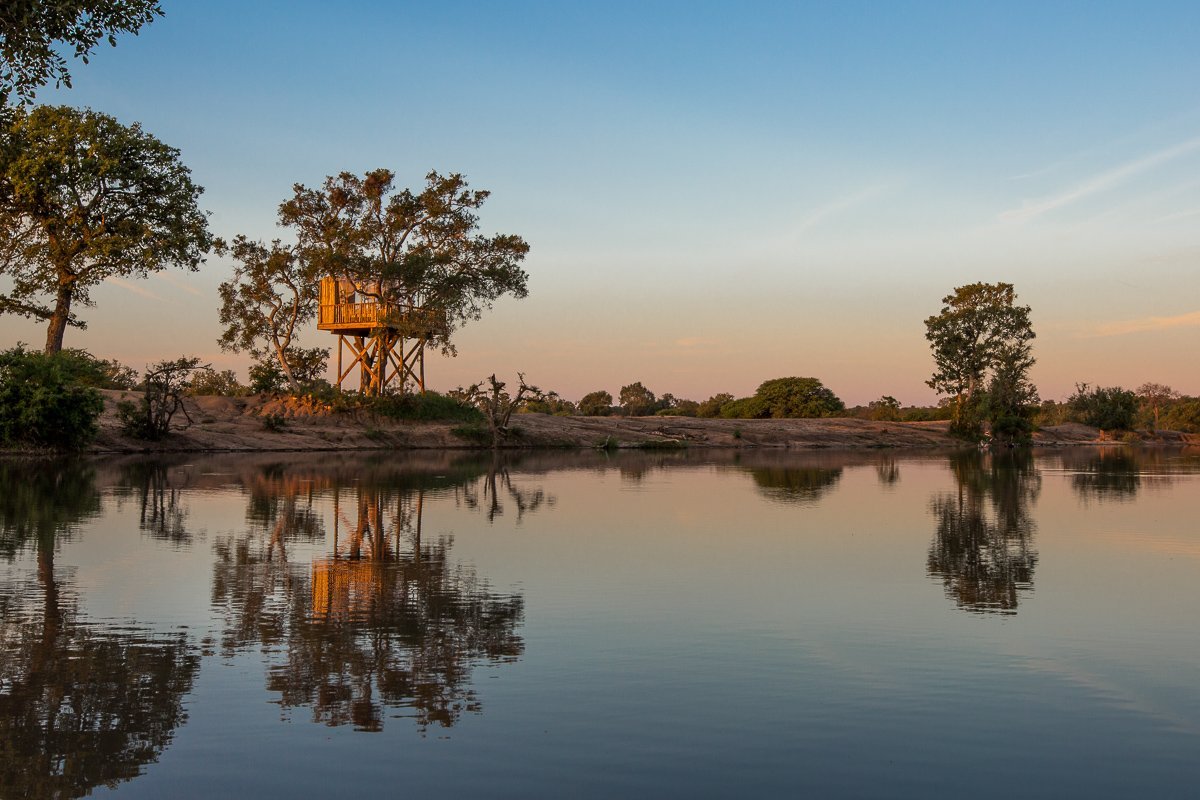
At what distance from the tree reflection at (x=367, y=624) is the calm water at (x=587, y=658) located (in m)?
0.04

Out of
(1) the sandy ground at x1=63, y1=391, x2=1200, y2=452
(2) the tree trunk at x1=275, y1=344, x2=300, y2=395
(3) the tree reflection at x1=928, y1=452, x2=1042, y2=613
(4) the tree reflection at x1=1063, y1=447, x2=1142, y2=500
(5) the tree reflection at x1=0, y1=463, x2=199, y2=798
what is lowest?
(5) the tree reflection at x1=0, y1=463, x2=199, y2=798

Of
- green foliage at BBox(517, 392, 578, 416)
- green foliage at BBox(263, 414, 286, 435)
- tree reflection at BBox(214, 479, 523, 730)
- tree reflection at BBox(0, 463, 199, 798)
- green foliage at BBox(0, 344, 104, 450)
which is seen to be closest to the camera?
tree reflection at BBox(0, 463, 199, 798)

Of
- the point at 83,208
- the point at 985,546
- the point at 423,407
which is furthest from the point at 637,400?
the point at 985,546

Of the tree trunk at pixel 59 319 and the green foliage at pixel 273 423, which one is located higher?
the tree trunk at pixel 59 319

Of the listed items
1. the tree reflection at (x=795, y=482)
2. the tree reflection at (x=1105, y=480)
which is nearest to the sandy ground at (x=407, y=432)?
the tree reflection at (x=795, y=482)

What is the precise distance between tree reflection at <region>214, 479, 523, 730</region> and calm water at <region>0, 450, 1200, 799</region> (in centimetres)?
4

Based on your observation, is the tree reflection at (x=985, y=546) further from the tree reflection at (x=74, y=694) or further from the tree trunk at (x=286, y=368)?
the tree trunk at (x=286, y=368)

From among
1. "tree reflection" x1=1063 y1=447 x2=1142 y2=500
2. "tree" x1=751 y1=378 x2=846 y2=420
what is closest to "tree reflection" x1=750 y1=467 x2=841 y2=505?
"tree reflection" x1=1063 y1=447 x2=1142 y2=500

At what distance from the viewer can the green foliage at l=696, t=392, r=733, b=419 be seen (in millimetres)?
94625

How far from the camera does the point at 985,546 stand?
14930 millimetres

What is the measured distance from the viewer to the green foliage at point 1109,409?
93.4 meters

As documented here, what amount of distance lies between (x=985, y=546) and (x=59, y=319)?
36222mm

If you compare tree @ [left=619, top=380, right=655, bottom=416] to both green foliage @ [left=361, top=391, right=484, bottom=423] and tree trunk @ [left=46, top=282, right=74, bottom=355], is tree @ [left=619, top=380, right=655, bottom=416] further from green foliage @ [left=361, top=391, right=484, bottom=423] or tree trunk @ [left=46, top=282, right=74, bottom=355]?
tree trunk @ [left=46, top=282, right=74, bottom=355]

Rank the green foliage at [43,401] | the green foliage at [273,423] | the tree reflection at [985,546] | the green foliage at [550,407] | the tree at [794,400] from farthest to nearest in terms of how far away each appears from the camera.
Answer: the tree at [794,400]
the green foliage at [550,407]
the green foliage at [273,423]
the green foliage at [43,401]
the tree reflection at [985,546]
